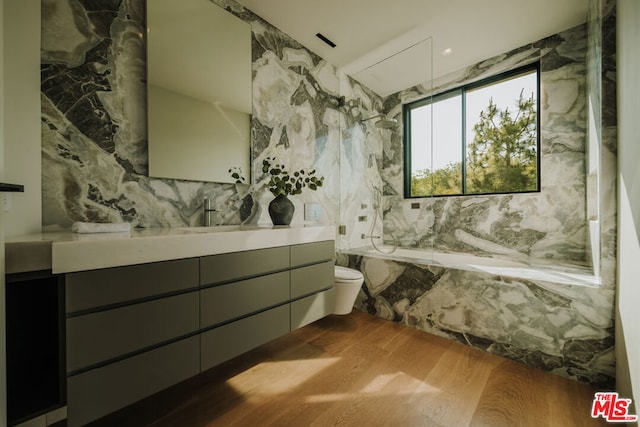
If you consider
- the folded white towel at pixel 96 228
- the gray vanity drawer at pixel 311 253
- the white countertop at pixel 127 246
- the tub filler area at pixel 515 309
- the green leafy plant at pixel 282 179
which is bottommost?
the tub filler area at pixel 515 309

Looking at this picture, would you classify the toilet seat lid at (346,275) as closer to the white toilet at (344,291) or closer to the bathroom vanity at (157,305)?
the white toilet at (344,291)

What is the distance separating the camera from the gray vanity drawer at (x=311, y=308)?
171cm

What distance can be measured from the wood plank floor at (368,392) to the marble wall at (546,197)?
4.49ft

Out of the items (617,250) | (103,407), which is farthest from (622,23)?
(103,407)

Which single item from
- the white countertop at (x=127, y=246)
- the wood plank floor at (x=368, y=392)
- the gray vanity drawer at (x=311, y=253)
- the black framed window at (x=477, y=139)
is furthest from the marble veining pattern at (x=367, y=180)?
the gray vanity drawer at (x=311, y=253)

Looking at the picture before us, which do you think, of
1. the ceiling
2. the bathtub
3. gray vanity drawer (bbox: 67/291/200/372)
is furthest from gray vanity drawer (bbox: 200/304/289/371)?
the ceiling

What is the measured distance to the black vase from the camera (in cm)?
197

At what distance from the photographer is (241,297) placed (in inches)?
54.6

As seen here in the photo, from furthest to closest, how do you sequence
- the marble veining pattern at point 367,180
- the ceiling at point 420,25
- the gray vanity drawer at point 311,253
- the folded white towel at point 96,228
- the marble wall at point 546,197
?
the marble wall at point 546,197 < the ceiling at point 420,25 < the gray vanity drawer at point 311,253 < the marble veining pattern at point 367,180 < the folded white towel at point 96,228

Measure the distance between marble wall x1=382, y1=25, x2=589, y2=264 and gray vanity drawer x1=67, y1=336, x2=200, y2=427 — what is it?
279cm

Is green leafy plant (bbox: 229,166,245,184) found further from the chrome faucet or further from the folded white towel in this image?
the folded white towel

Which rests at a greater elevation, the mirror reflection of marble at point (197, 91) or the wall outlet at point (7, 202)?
the mirror reflection of marble at point (197, 91)

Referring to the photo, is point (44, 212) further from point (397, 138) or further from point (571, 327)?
point (397, 138)

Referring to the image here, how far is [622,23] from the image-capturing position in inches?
53.4
